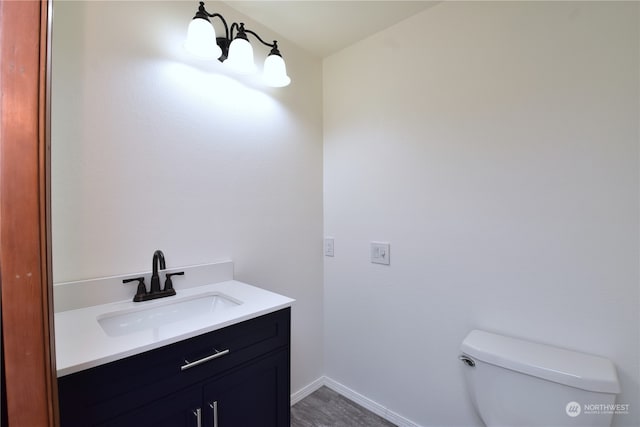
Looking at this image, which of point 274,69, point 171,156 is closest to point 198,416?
point 171,156

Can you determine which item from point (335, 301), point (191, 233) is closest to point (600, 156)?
point (335, 301)

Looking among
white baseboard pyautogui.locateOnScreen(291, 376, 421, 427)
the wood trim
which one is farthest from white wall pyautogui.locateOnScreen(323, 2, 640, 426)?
the wood trim

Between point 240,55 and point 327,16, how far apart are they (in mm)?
579

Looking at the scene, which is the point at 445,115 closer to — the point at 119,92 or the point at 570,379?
the point at 570,379

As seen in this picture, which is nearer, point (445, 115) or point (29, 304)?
point (29, 304)

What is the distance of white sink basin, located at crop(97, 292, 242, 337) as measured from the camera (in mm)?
1050

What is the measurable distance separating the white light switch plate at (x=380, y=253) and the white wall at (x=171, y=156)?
46 centimetres

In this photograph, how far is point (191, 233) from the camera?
138 cm

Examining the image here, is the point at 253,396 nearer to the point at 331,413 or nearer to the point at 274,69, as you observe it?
the point at 331,413

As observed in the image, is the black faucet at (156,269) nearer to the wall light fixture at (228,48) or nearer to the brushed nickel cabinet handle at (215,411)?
the brushed nickel cabinet handle at (215,411)

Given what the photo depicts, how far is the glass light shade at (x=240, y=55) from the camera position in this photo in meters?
1.36

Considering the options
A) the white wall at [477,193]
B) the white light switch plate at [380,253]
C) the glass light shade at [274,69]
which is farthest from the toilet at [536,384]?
the glass light shade at [274,69]

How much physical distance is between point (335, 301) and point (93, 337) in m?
1.42
